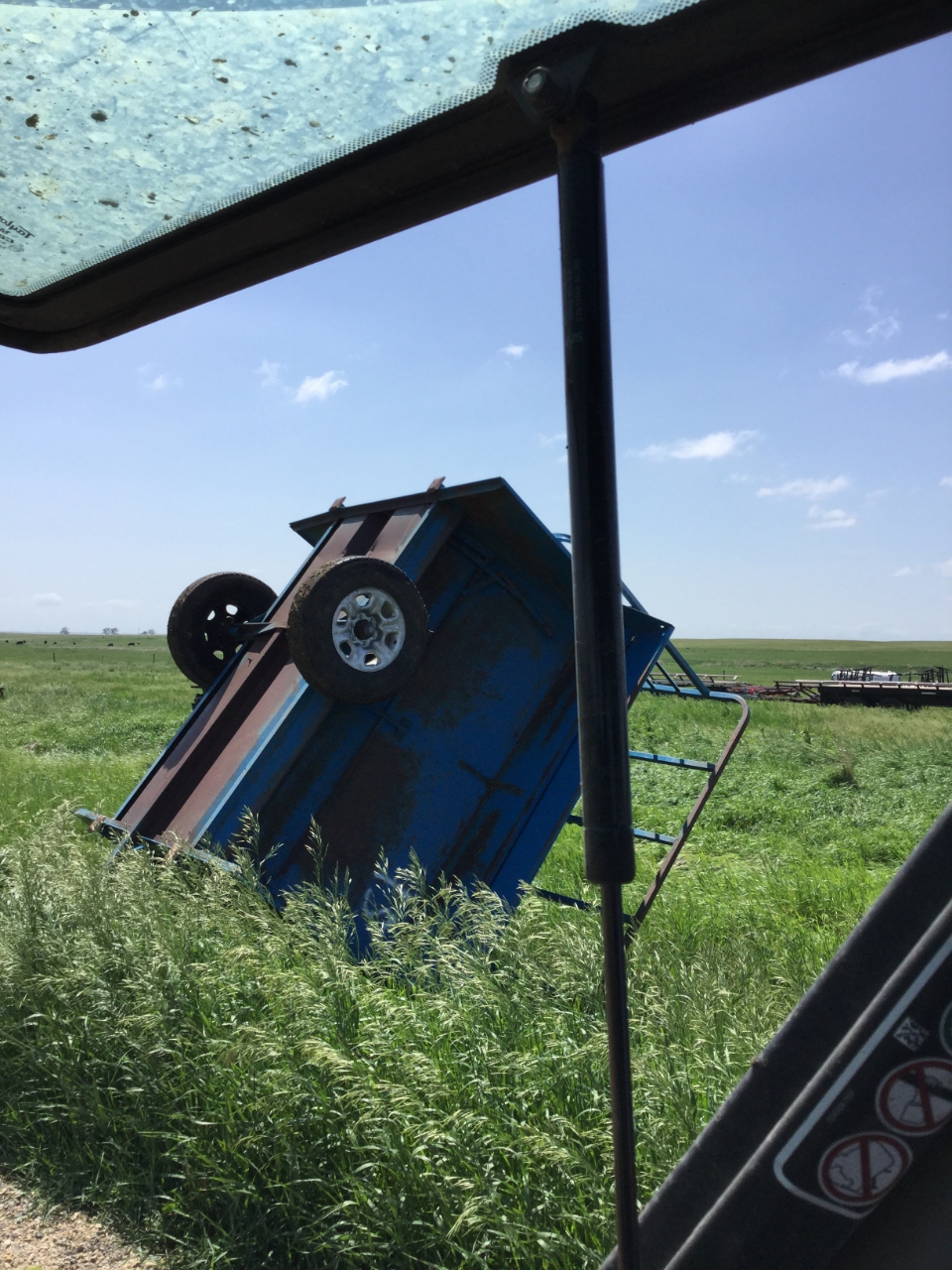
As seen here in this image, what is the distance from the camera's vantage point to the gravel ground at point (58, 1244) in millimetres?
2678

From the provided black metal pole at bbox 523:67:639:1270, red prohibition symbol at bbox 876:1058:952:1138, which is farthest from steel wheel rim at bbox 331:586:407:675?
red prohibition symbol at bbox 876:1058:952:1138

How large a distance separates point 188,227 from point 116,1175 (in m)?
2.89

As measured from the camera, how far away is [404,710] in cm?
459

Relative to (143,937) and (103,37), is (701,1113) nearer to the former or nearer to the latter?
(143,937)

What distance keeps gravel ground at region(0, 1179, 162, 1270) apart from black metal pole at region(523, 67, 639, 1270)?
2.47m

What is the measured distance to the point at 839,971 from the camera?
1081 mm

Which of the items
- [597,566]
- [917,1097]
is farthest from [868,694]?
[597,566]

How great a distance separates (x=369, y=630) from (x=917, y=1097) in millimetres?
3507

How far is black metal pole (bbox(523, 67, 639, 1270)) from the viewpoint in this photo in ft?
3.08

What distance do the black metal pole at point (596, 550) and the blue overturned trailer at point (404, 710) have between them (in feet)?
10.5

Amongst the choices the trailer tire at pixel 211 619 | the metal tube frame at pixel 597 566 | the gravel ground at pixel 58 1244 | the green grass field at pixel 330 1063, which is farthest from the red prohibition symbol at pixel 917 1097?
the trailer tire at pixel 211 619

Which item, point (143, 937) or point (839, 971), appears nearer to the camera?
point (839, 971)

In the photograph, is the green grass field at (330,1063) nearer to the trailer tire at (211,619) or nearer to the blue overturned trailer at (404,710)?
the blue overturned trailer at (404,710)

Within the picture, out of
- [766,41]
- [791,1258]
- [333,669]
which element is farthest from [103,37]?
[333,669]
